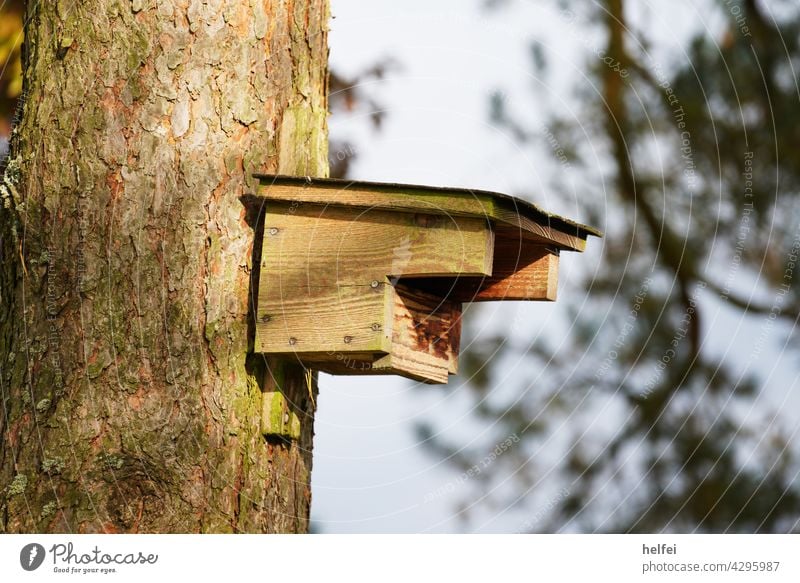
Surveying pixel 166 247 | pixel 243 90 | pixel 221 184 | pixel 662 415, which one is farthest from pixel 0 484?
pixel 662 415

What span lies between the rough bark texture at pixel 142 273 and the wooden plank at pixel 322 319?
4cm

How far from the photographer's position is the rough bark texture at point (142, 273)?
1994 mm

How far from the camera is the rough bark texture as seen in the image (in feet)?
6.54

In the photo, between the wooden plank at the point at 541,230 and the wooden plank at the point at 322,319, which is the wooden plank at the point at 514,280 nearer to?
the wooden plank at the point at 541,230

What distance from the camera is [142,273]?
80.4 inches

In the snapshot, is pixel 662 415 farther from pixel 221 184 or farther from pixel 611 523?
pixel 221 184

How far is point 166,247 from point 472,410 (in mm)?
3886

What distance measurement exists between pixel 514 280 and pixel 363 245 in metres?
0.42

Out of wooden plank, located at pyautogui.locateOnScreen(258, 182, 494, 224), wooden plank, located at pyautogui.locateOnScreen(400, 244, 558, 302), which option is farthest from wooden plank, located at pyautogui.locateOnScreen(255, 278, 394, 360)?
wooden plank, located at pyautogui.locateOnScreen(400, 244, 558, 302)
